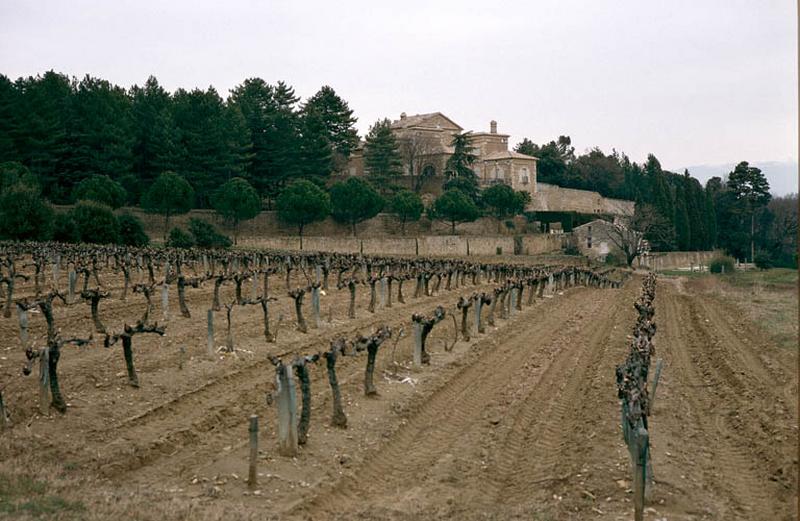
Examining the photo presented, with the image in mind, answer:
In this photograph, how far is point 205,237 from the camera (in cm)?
4709

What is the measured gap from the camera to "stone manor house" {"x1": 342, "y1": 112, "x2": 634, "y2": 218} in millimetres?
81062

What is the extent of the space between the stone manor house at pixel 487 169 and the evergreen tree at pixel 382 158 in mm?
5075

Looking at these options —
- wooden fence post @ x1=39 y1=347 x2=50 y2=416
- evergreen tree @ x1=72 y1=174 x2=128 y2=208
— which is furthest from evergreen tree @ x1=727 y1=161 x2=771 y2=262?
wooden fence post @ x1=39 y1=347 x2=50 y2=416

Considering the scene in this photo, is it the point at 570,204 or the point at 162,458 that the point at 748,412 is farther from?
the point at 570,204

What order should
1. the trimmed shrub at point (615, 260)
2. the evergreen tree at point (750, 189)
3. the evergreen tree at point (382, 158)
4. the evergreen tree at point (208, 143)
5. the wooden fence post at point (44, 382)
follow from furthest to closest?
the evergreen tree at point (382, 158) → the evergreen tree at point (750, 189) → the trimmed shrub at point (615, 260) → the evergreen tree at point (208, 143) → the wooden fence post at point (44, 382)

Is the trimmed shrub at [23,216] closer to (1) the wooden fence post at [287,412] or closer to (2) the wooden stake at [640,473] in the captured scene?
(1) the wooden fence post at [287,412]

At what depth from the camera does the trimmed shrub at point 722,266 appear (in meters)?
49.8

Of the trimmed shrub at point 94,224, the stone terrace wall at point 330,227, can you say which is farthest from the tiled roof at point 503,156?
the trimmed shrub at point 94,224

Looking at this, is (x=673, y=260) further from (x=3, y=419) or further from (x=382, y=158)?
(x=3, y=419)

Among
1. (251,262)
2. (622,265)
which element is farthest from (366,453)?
(622,265)

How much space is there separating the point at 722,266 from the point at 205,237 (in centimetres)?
3243

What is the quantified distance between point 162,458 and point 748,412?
30.2 feet

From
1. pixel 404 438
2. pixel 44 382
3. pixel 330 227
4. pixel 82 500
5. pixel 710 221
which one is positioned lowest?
pixel 404 438

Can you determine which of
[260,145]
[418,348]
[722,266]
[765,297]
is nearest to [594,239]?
[722,266]
